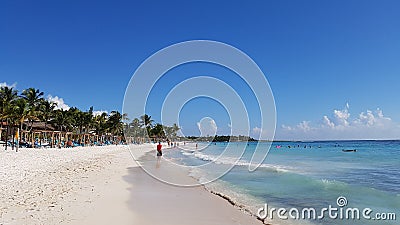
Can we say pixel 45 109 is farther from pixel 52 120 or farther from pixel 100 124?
pixel 100 124

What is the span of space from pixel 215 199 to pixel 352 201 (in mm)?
5210

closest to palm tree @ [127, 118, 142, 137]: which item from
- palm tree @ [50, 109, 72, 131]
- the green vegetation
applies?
the green vegetation

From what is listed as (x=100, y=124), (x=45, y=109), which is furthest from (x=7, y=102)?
(x=100, y=124)

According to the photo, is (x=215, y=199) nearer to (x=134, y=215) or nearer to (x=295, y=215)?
(x=295, y=215)

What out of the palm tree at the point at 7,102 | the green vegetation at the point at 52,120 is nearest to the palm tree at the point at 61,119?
the green vegetation at the point at 52,120

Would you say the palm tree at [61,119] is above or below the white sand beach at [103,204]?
above

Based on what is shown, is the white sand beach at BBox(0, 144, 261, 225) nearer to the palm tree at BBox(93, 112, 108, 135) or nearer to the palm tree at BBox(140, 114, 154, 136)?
the palm tree at BBox(93, 112, 108, 135)

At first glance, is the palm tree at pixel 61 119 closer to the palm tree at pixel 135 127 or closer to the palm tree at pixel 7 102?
the palm tree at pixel 7 102

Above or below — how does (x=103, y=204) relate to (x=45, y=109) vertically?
below

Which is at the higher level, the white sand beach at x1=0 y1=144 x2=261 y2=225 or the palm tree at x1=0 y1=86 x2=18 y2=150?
the palm tree at x1=0 y1=86 x2=18 y2=150

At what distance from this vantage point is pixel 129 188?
484 inches

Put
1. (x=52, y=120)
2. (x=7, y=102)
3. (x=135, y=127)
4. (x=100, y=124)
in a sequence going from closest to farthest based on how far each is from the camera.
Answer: (x=7, y=102) < (x=52, y=120) < (x=100, y=124) < (x=135, y=127)

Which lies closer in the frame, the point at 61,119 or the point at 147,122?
the point at 61,119

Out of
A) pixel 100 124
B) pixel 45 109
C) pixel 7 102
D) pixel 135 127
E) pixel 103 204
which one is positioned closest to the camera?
pixel 103 204
